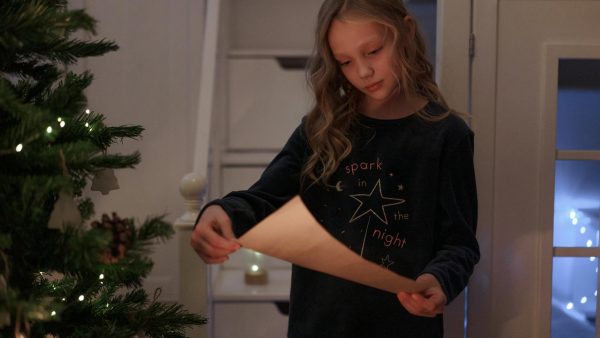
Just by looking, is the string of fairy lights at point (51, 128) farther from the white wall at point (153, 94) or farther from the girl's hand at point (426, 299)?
the white wall at point (153, 94)

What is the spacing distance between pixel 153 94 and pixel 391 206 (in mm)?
1430

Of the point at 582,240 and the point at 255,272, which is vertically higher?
the point at 582,240

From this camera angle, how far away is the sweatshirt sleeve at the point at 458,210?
1.22 m

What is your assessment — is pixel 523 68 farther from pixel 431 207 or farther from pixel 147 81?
pixel 147 81

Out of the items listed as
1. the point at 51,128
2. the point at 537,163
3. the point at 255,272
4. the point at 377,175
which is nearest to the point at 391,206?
the point at 377,175

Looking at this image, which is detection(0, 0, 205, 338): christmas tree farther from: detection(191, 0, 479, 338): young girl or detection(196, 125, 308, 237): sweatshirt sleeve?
detection(191, 0, 479, 338): young girl

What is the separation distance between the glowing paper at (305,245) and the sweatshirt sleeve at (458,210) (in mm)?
341

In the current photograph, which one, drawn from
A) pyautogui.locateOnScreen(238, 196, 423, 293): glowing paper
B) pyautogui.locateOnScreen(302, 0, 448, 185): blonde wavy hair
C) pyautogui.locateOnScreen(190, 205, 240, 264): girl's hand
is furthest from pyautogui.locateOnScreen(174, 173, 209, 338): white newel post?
pyautogui.locateOnScreen(238, 196, 423, 293): glowing paper

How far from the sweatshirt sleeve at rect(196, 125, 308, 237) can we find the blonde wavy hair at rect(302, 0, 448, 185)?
3 centimetres

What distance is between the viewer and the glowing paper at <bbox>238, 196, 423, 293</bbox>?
0.80 m

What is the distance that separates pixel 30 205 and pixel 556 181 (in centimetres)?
133

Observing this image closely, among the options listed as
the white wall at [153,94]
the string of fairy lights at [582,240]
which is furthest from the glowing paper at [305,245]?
the white wall at [153,94]

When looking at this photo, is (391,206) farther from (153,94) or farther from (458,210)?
(153,94)

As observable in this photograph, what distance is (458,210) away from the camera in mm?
1264
